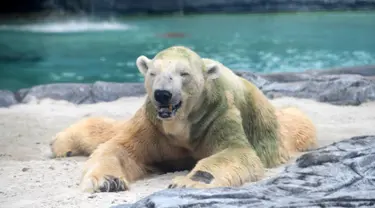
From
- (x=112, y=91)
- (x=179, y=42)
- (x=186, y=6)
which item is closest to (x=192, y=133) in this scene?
(x=112, y=91)

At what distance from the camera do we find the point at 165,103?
3967mm

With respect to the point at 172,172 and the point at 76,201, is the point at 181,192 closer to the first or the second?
the point at 76,201

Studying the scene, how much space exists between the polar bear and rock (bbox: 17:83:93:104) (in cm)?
348

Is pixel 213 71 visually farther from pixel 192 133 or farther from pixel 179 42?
pixel 179 42

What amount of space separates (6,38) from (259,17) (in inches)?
316

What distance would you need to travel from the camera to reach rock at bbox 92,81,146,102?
810 cm

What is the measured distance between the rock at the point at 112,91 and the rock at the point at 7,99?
3.00 ft

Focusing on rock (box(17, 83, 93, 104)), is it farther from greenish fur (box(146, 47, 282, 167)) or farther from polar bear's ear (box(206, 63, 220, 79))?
polar bear's ear (box(206, 63, 220, 79))

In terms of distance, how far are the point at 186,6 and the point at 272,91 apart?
15.3m

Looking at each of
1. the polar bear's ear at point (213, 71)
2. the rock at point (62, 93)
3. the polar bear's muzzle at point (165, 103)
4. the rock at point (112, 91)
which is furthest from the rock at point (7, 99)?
the polar bear's muzzle at point (165, 103)

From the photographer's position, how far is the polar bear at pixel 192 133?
398 centimetres

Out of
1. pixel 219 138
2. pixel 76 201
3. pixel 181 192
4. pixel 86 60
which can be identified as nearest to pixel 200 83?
pixel 219 138

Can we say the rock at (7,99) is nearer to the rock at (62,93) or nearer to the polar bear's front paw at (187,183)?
the rock at (62,93)

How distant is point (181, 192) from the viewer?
111 inches
